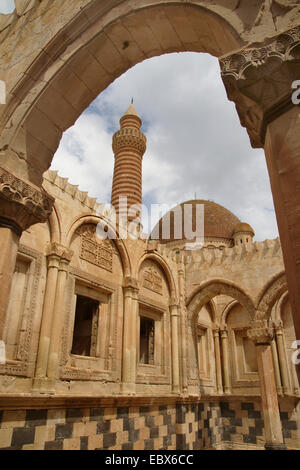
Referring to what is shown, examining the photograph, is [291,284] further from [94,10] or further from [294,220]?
[94,10]

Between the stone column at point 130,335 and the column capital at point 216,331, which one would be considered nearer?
the stone column at point 130,335

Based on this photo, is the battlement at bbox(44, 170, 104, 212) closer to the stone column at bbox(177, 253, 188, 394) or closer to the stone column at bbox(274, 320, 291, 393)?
the stone column at bbox(177, 253, 188, 394)

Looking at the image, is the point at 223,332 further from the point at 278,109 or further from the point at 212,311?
the point at 278,109

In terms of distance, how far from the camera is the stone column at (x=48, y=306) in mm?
6711

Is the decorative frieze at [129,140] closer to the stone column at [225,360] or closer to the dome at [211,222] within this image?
the dome at [211,222]

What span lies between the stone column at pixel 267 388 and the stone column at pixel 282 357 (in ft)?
10.2

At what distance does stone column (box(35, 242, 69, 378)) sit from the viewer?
264 inches

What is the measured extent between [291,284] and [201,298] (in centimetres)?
1073

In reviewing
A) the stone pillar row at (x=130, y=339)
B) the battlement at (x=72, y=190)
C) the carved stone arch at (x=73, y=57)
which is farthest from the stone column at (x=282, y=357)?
the carved stone arch at (x=73, y=57)

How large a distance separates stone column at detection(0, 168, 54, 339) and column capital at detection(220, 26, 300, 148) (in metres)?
1.99

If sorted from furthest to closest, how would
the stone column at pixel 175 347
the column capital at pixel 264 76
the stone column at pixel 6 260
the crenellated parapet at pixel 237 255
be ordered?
the crenellated parapet at pixel 237 255 < the stone column at pixel 175 347 < the stone column at pixel 6 260 < the column capital at pixel 264 76

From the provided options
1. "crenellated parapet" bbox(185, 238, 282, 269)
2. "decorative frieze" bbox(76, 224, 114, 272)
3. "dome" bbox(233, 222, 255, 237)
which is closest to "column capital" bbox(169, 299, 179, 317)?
"crenellated parapet" bbox(185, 238, 282, 269)

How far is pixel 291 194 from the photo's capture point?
2.11 m
